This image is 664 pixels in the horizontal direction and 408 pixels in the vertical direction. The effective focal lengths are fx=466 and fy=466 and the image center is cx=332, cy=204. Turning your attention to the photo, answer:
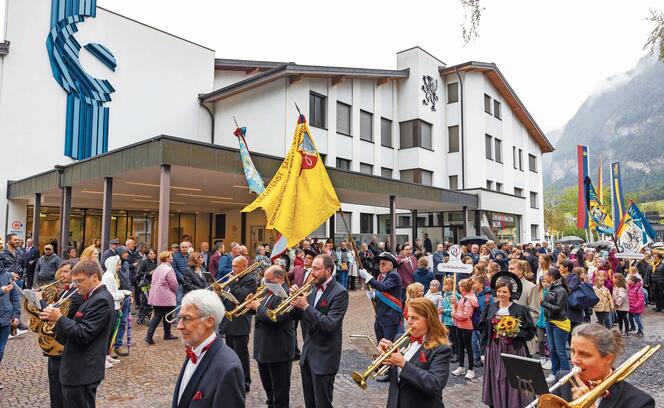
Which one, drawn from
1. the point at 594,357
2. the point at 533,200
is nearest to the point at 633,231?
the point at 594,357

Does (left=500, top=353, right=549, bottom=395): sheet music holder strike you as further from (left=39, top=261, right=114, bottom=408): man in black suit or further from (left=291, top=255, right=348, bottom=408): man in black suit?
(left=39, top=261, right=114, bottom=408): man in black suit

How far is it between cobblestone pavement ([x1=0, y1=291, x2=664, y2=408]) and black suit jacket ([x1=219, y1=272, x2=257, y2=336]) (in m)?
0.92

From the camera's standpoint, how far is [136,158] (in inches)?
515

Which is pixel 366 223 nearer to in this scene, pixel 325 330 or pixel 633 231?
pixel 633 231

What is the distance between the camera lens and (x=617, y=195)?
20.0 meters

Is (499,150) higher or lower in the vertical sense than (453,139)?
lower

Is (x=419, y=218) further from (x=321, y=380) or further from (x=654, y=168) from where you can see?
(x=654, y=168)

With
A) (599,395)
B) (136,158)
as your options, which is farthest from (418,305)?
(136,158)

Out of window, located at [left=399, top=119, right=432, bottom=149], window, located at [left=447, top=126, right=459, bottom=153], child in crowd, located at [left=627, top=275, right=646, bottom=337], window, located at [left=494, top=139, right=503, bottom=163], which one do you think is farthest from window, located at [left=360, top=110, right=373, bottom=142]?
child in crowd, located at [left=627, top=275, right=646, bottom=337]

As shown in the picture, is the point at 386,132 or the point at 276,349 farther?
the point at 386,132

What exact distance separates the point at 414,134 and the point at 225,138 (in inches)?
484

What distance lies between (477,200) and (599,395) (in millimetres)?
25688

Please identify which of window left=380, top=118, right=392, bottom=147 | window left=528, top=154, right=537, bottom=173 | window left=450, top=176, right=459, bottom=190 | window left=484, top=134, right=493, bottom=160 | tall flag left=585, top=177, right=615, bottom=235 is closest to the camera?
tall flag left=585, top=177, right=615, bottom=235

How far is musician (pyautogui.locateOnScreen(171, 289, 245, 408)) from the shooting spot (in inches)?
Answer: 109
